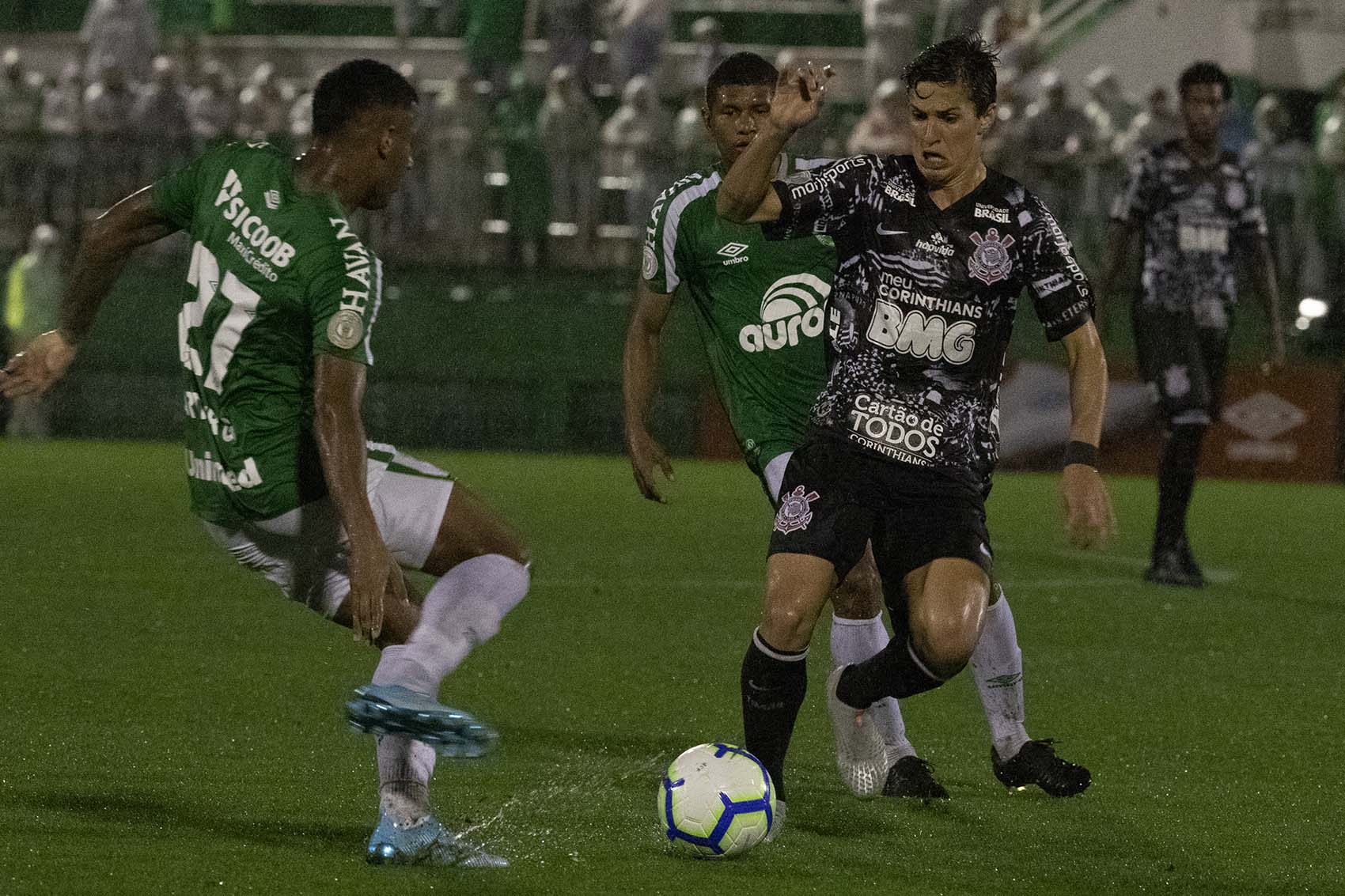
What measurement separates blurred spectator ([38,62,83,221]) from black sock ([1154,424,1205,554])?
519 inches

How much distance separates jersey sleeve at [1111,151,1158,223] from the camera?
10906mm

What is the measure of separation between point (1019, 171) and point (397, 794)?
1466 cm

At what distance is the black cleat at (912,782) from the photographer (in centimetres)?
605

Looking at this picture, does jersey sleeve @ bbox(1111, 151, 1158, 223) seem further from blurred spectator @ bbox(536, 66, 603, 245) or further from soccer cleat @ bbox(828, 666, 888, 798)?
blurred spectator @ bbox(536, 66, 603, 245)

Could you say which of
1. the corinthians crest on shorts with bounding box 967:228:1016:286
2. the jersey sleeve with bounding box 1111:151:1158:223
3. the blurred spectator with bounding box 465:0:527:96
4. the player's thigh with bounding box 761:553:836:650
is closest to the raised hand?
the corinthians crest on shorts with bounding box 967:228:1016:286

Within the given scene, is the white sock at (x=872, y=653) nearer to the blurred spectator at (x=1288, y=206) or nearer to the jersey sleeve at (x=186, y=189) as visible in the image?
the jersey sleeve at (x=186, y=189)

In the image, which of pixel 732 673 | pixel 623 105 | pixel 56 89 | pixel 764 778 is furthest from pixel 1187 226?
pixel 56 89

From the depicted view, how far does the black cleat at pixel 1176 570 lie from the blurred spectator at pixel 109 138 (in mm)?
12414

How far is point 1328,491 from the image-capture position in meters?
18.2

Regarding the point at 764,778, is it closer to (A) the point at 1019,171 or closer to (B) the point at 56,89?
(A) the point at 1019,171

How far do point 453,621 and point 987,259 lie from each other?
1623 millimetres

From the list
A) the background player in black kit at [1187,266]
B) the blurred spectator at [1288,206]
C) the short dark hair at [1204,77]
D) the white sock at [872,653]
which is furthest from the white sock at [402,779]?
the blurred spectator at [1288,206]

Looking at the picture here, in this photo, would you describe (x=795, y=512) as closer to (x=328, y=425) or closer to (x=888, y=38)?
(x=328, y=425)

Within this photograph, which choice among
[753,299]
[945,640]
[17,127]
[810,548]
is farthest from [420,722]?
[17,127]
